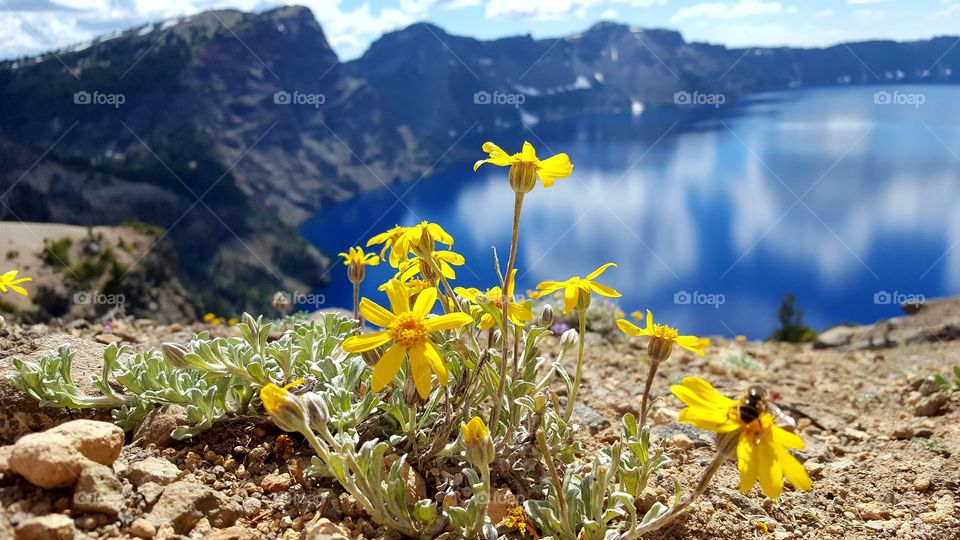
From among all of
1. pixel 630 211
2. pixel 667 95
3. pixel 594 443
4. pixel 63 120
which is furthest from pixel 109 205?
pixel 667 95

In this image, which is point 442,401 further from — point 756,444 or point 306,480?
point 756,444

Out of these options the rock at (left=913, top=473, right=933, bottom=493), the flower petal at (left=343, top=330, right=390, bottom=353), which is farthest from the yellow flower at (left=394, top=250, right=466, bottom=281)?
the rock at (left=913, top=473, right=933, bottom=493)

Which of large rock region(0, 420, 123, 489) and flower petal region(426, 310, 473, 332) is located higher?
flower petal region(426, 310, 473, 332)

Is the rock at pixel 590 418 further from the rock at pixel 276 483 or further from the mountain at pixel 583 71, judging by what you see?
the mountain at pixel 583 71

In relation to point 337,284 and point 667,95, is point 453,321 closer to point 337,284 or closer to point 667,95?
point 337,284

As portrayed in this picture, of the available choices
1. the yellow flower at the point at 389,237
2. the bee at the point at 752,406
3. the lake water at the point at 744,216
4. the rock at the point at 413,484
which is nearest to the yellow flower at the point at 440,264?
the yellow flower at the point at 389,237

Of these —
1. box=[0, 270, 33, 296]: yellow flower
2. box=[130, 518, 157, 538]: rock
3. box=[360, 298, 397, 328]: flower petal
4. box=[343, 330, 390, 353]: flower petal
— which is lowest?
box=[130, 518, 157, 538]: rock

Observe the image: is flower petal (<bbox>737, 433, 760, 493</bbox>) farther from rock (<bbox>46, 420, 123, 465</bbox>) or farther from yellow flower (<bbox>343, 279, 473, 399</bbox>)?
rock (<bbox>46, 420, 123, 465</bbox>)
